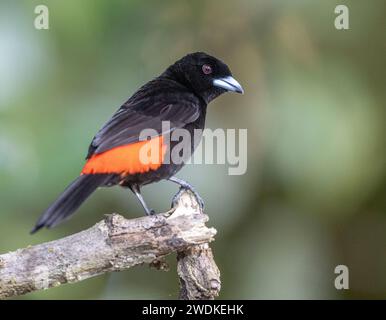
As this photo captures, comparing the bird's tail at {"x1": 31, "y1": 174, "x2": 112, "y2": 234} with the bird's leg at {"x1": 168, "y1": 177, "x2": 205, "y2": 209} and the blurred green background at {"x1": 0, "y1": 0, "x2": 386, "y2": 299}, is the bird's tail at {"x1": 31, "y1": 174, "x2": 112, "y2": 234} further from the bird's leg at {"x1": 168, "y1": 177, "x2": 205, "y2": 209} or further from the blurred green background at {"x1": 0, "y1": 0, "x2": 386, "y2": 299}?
the blurred green background at {"x1": 0, "y1": 0, "x2": 386, "y2": 299}

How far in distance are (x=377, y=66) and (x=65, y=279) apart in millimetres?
3042

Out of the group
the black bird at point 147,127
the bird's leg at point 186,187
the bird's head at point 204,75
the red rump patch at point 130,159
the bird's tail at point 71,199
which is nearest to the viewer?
the bird's tail at point 71,199

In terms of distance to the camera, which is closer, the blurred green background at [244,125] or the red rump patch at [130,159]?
the red rump patch at [130,159]

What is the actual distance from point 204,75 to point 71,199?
1703mm

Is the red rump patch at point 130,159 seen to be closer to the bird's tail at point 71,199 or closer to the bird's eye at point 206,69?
the bird's tail at point 71,199

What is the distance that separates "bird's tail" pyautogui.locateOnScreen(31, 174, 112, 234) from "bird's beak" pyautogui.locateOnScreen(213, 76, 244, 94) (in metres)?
1.33

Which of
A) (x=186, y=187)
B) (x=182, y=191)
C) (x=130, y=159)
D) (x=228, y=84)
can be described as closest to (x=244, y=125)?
(x=228, y=84)

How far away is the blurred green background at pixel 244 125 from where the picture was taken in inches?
199

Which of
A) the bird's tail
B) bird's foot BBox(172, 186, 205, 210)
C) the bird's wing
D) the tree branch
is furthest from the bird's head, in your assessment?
the tree branch

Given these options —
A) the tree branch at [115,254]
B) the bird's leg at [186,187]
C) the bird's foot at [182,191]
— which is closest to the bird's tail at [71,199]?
the tree branch at [115,254]

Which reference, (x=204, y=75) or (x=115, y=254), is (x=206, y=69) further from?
(x=115, y=254)

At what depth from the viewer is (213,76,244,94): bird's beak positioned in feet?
16.9

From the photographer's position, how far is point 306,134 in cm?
526

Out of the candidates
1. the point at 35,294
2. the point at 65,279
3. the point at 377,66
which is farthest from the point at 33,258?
the point at 377,66
